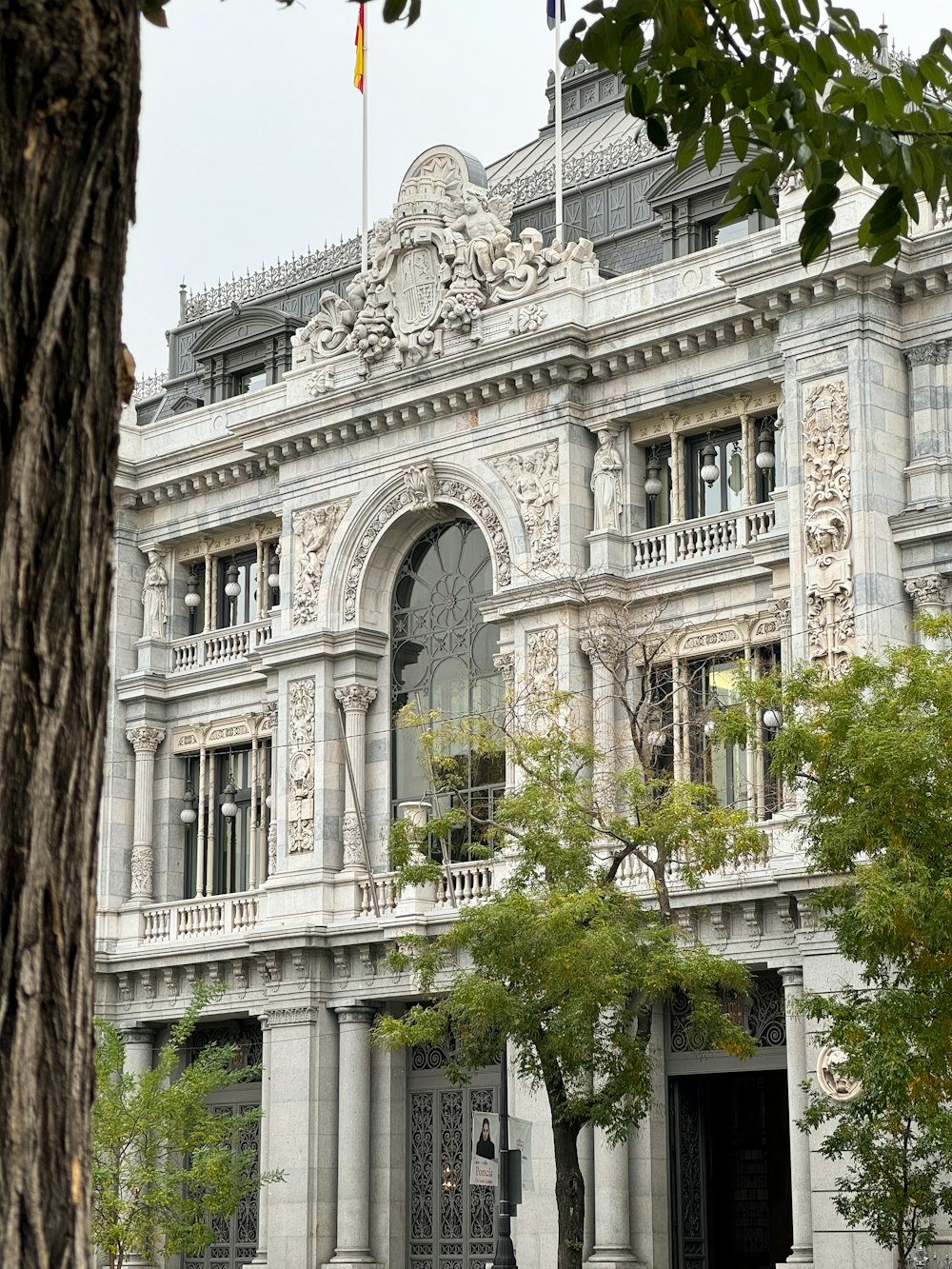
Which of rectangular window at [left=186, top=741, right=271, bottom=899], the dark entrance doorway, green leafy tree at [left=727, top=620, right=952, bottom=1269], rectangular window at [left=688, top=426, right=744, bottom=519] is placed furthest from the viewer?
rectangular window at [left=186, top=741, right=271, bottom=899]

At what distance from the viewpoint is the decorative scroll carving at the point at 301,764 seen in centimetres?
3797

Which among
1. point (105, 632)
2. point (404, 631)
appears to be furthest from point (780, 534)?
point (105, 632)

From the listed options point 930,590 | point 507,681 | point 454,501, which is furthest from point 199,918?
point 930,590

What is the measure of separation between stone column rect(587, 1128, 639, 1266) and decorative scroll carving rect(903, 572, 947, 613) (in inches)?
353

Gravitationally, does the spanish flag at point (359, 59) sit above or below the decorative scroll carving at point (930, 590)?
above

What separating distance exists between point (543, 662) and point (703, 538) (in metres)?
3.18

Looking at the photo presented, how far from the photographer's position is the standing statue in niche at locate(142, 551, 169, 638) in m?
43.4

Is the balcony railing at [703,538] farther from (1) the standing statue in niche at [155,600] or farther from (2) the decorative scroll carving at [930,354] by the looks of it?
(1) the standing statue in niche at [155,600]

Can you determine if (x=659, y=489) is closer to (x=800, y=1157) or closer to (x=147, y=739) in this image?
(x=800, y=1157)

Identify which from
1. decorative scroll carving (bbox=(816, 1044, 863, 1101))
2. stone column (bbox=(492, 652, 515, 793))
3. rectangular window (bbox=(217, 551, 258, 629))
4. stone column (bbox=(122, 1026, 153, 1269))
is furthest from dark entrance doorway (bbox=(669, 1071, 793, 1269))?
rectangular window (bbox=(217, 551, 258, 629))

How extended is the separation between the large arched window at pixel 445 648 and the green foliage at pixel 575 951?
7620 millimetres

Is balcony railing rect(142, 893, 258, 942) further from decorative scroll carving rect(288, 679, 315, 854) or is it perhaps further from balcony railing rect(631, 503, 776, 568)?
balcony railing rect(631, 503, 776, 568)

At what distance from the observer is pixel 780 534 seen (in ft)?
105

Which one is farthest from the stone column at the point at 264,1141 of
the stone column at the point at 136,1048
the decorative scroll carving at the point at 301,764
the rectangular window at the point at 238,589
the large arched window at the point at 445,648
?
the rectangular window at the point at 238,589
